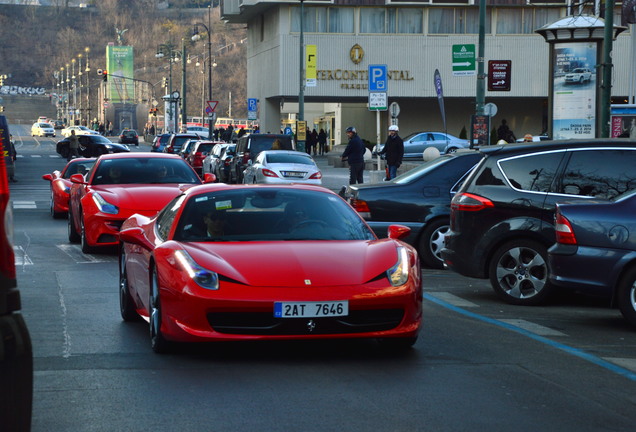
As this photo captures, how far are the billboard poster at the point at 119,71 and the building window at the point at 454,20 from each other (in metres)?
114

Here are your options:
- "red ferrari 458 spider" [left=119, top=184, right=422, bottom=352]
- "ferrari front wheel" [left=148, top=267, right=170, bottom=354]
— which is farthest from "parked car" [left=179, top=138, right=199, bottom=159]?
"ferrari front wheel" [left=148, top=267, right=170, bottom=354]

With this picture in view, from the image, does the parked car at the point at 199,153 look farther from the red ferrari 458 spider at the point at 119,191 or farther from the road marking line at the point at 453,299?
the road marking line at the point at 453,299

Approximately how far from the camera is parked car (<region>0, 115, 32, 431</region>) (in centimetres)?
439

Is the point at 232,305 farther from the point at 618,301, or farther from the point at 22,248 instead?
the point at 22,248

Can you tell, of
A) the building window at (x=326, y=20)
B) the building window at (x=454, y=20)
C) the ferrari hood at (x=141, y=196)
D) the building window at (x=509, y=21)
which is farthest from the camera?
the building window at (x=509, y=21)

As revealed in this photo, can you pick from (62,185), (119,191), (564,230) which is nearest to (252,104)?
(62,185)

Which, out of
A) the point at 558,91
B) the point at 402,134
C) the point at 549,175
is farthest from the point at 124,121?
the point at 549,175

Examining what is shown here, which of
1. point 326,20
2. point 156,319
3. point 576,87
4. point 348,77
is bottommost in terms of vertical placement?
point 156,319

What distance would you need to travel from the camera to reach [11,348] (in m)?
4.41

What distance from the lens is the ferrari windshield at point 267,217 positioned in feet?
28.6

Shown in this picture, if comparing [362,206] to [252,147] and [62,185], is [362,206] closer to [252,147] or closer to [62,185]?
[62,185]

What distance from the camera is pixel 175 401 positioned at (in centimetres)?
664

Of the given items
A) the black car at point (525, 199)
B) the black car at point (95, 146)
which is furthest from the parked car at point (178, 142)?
the black car at point (525, 199)

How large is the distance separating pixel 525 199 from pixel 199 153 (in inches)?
1384
